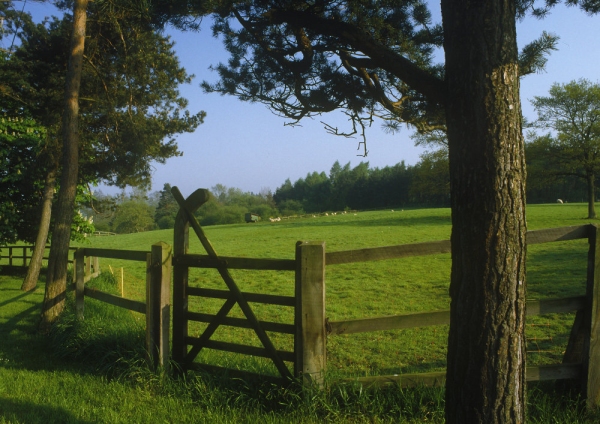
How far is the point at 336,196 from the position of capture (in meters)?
86.5

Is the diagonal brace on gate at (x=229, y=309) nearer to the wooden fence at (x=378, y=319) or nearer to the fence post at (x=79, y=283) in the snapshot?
the wooden fence at (x=378, y=319)

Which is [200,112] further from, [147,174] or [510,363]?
[510,363]

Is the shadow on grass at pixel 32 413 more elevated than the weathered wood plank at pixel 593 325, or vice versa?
the weathered wood plank at pixel 593 325

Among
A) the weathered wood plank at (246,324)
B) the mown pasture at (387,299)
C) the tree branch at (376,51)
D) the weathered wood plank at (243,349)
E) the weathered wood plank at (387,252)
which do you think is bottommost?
the mown pasture at (387,299)

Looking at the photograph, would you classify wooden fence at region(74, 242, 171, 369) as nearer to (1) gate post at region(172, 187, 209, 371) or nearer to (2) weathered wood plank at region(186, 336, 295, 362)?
(1) gate post at region(172, 187, 209, 371)

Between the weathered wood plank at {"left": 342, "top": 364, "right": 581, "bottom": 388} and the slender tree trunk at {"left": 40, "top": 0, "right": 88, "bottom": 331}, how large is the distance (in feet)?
21.2

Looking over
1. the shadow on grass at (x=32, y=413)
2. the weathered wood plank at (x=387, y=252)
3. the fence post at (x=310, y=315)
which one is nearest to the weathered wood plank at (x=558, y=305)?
the weathered wood plank at (x=387, y=252)

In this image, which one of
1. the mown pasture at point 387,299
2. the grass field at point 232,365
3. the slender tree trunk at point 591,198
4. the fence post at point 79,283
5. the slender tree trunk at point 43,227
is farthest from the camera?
the slender tree trunk at point 591,198

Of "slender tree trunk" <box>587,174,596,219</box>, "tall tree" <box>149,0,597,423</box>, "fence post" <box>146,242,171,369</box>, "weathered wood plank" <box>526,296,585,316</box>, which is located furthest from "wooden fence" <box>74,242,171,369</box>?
"slender tree trunk" <box>587,174,596,219</box>

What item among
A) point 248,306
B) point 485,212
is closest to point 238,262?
point 248,306

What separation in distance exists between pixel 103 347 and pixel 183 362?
145cm

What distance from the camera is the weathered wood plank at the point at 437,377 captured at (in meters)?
4.55

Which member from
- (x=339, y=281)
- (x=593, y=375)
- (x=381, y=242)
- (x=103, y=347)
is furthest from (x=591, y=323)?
(x=381, y=242)

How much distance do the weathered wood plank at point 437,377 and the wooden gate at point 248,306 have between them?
0.48m
